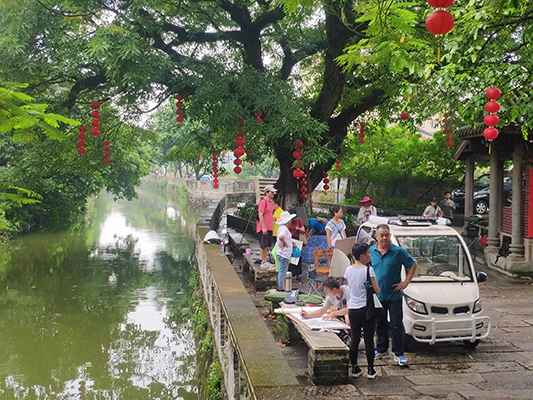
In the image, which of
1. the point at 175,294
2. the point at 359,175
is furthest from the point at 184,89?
the point at 359,175

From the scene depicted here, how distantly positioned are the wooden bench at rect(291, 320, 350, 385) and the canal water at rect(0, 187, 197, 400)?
4775 millimetres

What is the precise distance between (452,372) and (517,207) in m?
8.13

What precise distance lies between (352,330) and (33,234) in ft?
84.8

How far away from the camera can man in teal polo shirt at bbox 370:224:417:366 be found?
673 cm

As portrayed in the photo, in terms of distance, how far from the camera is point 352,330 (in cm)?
631

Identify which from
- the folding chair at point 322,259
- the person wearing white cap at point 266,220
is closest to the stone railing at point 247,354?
the folding chair at point 322,259

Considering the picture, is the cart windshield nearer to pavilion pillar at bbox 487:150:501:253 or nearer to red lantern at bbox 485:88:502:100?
red lantern at bbox 485:88:502:100

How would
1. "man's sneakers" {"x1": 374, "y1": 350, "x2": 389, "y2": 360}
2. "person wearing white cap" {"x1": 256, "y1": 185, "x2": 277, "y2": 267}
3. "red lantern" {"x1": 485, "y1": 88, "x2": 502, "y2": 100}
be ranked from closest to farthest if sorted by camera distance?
"man's sneakers" {"x1": 374, "y1": 350, "x2": 389, "y2": 360}
"red lantern" {"x1": 485, "y1": 88, "x2": 502, "y2": 100}
"person wearing white cap" {"x1": 256, "y1": 185, "x2": 277, "y2": 267}

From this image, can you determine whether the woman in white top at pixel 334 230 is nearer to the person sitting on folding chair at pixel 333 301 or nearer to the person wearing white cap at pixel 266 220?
the person wearing white cap at pixel 266 220

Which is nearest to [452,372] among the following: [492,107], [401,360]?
[401,360]

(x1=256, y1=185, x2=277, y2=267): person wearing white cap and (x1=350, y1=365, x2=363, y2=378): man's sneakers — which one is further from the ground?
(x1=256, y1=185, x2=277, y2=267): person wearing white cap

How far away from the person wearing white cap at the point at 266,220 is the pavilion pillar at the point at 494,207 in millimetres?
6669

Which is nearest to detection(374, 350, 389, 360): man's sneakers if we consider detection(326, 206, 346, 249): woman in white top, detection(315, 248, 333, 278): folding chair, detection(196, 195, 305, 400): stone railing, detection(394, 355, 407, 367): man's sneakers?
detection(394, 355, 407, 367): man's sneakers

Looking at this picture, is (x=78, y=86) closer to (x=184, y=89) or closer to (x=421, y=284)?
(x=184, y=89)
